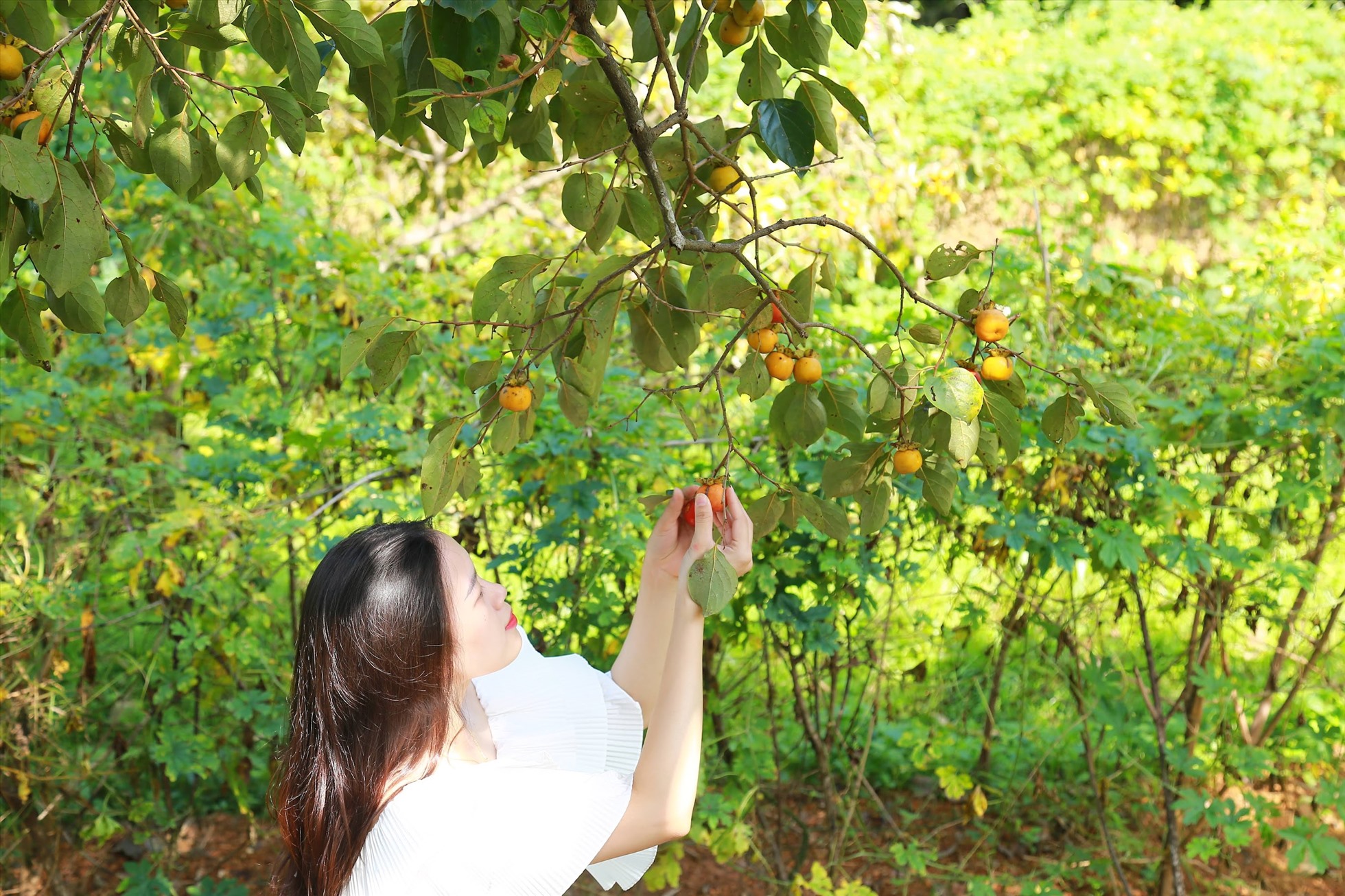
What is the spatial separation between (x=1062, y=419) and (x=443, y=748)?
0.76m

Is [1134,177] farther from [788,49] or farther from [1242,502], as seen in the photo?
[788,49]

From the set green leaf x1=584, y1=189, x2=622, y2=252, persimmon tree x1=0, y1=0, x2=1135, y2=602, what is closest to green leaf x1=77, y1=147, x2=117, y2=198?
persimmon tree x1=0, y1=0, x2=1135, y2=602

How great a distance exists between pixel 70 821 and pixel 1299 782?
3.07 metres

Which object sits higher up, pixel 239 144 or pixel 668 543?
pixel 239 144

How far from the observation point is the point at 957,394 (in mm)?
969

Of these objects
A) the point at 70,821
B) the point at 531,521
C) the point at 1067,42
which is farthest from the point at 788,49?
the point at 1067,42

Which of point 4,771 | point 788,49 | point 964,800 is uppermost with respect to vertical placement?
point 788,49

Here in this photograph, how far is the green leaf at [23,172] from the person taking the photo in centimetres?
80

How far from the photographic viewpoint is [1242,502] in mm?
2365

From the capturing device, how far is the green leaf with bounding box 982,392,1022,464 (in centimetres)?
109

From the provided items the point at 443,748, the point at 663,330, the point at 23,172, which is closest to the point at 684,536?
the point at 663,330

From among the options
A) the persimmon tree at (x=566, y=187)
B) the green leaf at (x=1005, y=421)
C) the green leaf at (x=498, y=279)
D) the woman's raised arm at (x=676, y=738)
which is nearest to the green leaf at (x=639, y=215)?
the persimmon tree at (x=566, y=187)

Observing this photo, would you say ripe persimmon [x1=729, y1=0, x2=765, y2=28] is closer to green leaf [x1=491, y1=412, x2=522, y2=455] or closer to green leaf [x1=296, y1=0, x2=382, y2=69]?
green leaf [x1=296, y1=0, x2=382, y2=69]

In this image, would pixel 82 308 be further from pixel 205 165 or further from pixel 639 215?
pixel 639 215
